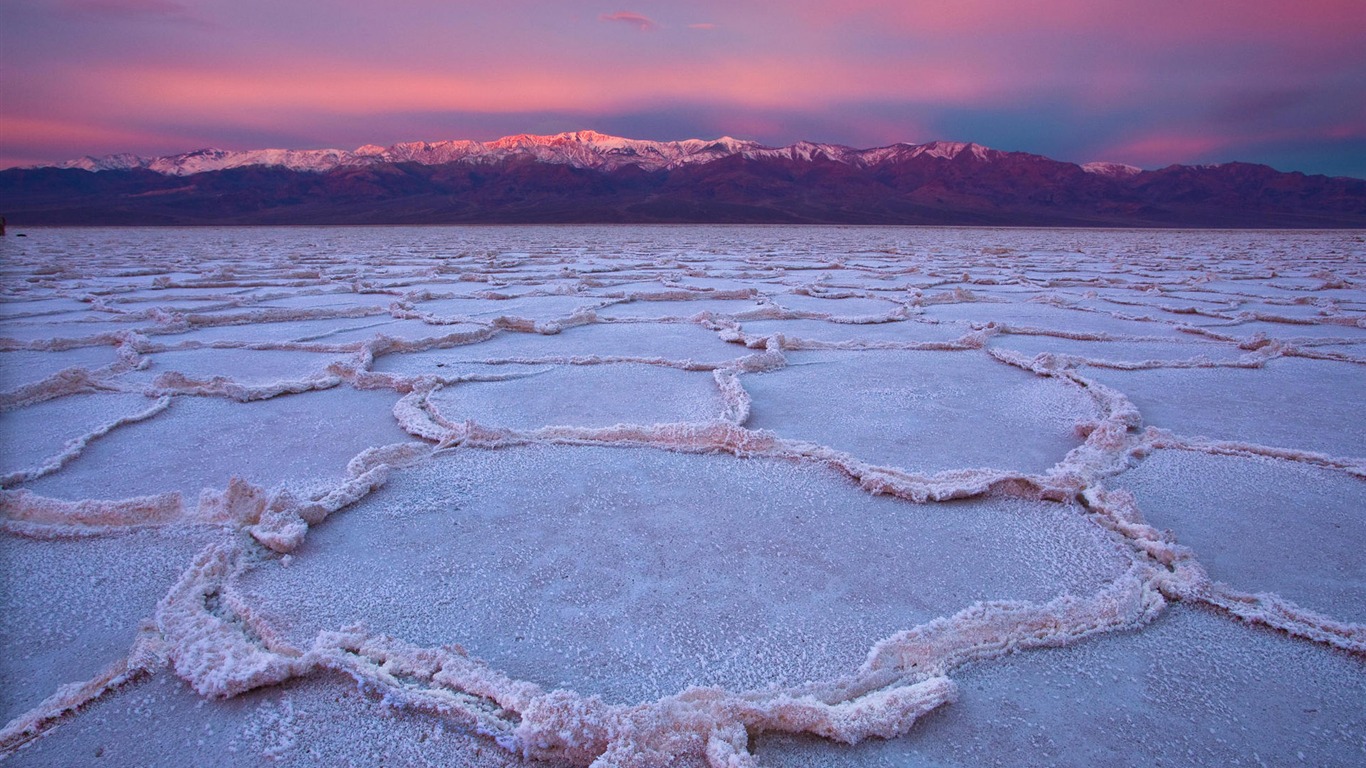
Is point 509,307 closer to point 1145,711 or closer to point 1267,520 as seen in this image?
point 1267,520

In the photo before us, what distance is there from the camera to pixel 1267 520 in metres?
1.41

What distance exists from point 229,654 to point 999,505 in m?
1.41

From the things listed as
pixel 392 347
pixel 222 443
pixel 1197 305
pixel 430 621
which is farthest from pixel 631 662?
pixel 1197 305

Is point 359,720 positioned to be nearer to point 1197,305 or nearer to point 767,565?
point 767,565

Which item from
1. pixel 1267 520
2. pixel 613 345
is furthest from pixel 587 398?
pixel 1267 520

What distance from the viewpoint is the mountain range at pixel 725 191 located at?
146 ft

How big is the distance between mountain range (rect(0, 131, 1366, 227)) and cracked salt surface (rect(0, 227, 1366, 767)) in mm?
38309

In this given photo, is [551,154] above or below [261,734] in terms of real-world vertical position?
above

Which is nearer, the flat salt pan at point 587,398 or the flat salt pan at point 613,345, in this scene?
the flat salt pan at point 587,398

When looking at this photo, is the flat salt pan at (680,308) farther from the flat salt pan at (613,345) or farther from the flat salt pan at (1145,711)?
the flat salt pan at (1145,711)

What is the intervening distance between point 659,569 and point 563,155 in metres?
103

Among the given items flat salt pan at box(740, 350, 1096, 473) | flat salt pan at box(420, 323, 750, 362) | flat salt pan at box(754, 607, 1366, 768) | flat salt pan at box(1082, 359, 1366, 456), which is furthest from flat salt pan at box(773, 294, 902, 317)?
flat salt pan at box(754, 607, 1366, 768)

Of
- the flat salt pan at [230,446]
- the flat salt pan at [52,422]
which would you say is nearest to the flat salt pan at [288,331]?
the flat salt pan at [52,422]

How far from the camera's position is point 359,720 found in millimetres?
858
